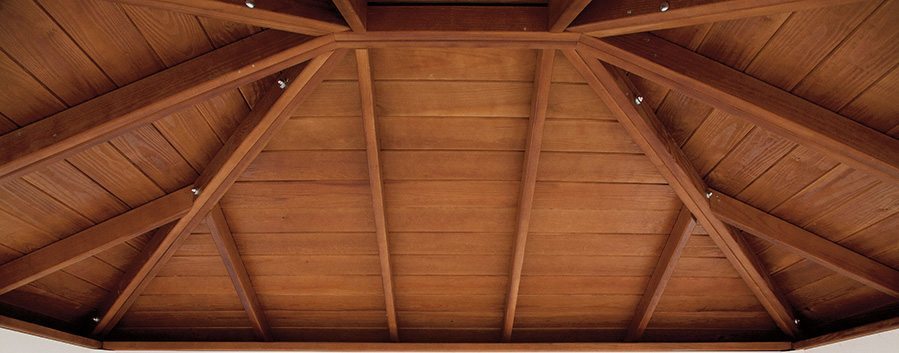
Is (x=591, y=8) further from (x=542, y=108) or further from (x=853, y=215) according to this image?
(x=853, y=215)

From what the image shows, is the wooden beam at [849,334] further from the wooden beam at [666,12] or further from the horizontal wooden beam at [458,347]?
the wooden beam at [666,12]

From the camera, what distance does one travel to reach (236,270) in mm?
3316

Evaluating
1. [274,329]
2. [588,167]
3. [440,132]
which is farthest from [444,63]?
[274,329]

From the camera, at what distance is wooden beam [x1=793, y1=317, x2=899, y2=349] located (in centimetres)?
309

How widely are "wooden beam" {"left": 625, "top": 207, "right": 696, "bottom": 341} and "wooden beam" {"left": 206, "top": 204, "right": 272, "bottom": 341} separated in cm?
234

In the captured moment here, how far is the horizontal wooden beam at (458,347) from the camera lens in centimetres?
372

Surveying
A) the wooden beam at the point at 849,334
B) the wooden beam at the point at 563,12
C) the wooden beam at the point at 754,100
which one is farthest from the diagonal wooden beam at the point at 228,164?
the wooden beam at the point at 849,334

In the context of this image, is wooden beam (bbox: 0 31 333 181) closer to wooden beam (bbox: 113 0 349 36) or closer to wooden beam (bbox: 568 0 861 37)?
wooden beam (bbox: 113 0 349 36)

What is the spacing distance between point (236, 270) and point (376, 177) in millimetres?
1121

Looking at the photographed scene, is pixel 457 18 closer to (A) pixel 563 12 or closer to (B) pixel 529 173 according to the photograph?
(A) pixel 563 12

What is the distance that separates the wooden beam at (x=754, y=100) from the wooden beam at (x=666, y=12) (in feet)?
0.32

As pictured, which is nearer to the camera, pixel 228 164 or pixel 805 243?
pixel 228 164

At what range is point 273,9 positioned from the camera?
1.83m

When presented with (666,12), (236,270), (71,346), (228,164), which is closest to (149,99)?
(228,164)
